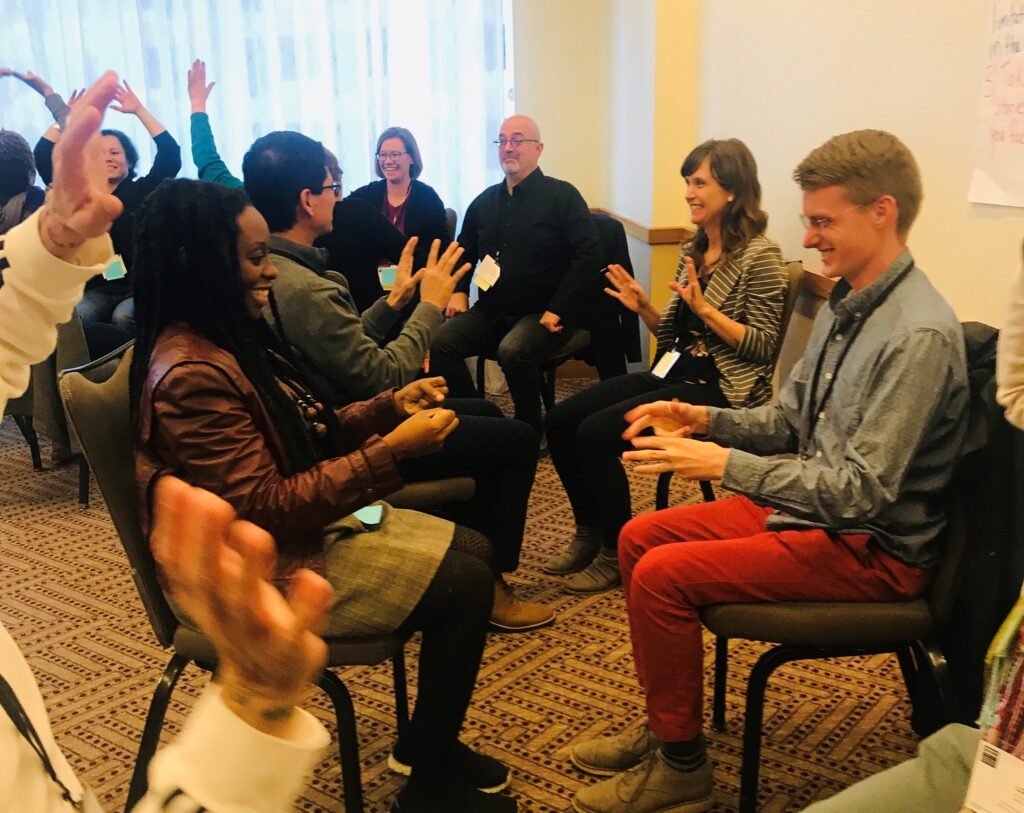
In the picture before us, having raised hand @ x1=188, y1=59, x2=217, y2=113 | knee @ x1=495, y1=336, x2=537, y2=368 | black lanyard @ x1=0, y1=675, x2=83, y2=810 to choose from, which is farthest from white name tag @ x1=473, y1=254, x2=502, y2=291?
black lanyard @ x1=0, y1=675, x2=83, y2=810

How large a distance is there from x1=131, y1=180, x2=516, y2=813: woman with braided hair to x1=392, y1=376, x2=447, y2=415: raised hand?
296 millimetres

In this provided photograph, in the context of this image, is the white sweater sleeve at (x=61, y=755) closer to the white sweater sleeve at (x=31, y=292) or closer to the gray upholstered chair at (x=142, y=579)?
the white sweater sleeve at (x=31, y=292)

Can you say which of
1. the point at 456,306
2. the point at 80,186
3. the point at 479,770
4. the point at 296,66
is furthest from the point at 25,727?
the point at 296,66

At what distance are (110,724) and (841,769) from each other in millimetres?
1693

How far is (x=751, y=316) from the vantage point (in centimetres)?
288

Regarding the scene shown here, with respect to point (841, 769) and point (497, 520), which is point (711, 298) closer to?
point (497, 520)

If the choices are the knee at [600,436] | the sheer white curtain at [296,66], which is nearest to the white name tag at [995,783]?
the knee at [600,436]

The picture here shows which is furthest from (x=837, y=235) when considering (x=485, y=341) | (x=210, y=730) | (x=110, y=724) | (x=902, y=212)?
(x=485, y=341)

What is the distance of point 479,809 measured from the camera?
1.98m

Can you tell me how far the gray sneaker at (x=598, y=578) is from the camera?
3.05 meters

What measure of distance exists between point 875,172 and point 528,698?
1449mm

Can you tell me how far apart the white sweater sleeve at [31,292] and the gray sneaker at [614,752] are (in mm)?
1494

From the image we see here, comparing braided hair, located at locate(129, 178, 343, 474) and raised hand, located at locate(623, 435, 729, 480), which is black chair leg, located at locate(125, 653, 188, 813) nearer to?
braided hair, located at locate(129, 178, 343, 474)

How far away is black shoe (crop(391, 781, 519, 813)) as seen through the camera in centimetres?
195
